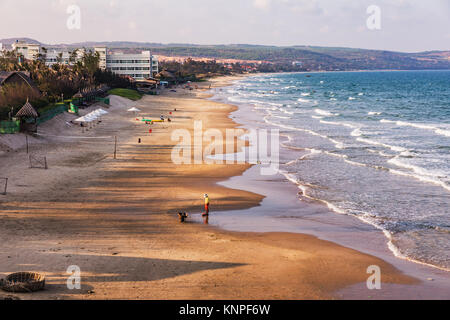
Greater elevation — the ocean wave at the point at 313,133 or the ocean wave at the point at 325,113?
the ocean wave at the point at 325,113

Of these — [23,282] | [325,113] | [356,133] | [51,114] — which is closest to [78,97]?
[51,114]

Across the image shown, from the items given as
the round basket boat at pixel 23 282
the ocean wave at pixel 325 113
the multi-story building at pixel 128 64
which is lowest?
the round basket boat at pixel 23 282

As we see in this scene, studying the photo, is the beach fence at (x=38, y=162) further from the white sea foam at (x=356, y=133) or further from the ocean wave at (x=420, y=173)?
the white sea foam at (x=356, y=133)

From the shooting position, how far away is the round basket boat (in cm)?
1246

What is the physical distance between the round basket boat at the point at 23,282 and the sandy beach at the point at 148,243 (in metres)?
0.26

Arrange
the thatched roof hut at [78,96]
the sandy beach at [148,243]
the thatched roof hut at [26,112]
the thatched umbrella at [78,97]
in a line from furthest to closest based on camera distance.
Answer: the thatched roof hut at [78,96] → the thatched umbrella at [78,97] → the thatched roof hut at [26,112] → the sandy beach at [148,243]

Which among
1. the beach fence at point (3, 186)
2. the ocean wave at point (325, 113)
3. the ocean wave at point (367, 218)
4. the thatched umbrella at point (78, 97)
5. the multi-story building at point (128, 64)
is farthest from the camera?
the multi-story building at point (128, 64)

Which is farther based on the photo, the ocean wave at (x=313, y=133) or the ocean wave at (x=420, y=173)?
the ocean wave at (x=313, y=133)

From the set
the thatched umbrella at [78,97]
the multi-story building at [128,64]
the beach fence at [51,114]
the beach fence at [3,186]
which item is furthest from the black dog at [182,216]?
the multi-story building at [128,64]

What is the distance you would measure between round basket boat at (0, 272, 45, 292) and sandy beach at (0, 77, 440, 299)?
26cm

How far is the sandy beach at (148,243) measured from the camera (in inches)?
548

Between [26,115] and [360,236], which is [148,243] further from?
[26,115]

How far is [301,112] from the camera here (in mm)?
74250

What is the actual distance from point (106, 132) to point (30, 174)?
2056 cm
